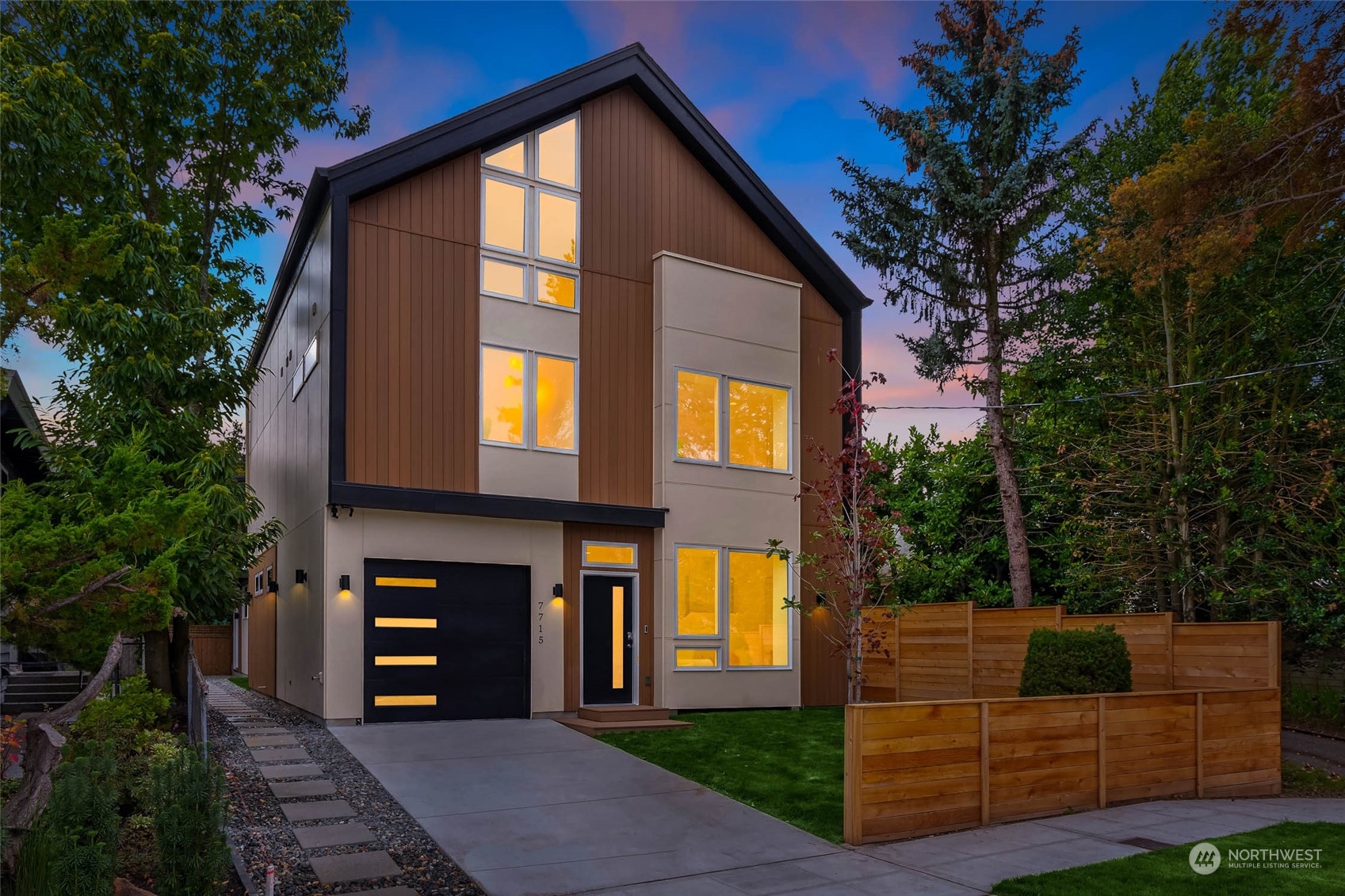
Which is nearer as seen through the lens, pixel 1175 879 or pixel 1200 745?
pixel 1175 879

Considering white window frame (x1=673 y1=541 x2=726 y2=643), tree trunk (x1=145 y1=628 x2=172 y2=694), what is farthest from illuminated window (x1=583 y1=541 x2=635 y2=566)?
tree trunk (x1=145 y1=628 x2=172 y2=694)

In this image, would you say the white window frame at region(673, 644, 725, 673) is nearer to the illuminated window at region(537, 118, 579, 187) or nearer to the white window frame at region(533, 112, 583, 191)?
the white window frame at region(533, 112, 583, 191)

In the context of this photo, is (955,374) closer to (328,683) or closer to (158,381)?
(328,683)

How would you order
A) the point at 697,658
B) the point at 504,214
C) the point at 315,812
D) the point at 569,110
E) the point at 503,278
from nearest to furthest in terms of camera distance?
the point at 315,812 → the point at 503,278 → the point at 504,214 → the point at 697,658 → the point at 569,110

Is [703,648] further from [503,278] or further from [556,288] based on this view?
[503,278]

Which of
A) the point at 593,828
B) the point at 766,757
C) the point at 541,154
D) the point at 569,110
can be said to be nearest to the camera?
the point at 593,828

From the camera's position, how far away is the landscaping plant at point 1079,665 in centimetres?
1118

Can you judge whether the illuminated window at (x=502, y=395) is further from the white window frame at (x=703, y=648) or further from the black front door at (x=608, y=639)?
the white window frame at (x=703, y=648)

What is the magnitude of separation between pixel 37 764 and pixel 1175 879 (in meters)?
8.07

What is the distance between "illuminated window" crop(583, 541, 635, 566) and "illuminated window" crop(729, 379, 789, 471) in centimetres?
242

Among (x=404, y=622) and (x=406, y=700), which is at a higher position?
(x=404, y=622)

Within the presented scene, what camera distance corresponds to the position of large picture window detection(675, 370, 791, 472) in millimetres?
16641

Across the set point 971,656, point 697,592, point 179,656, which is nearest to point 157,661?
point 179,656

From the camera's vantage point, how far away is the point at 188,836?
632cm
